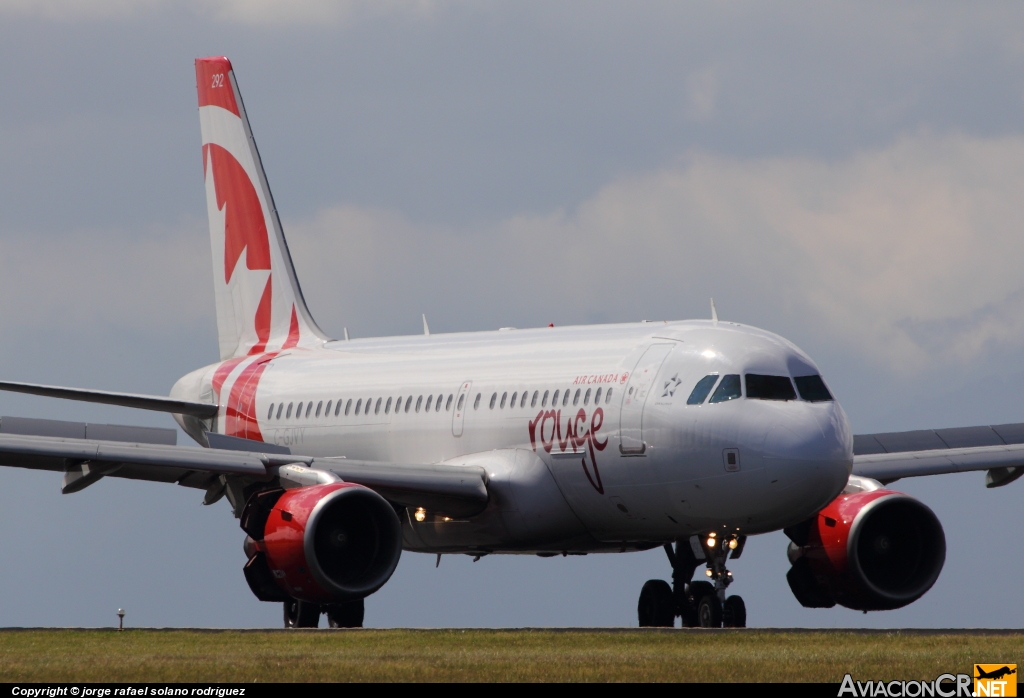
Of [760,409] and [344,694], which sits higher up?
[760,409]

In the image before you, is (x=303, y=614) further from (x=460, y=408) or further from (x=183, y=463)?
(x=183, y=463)

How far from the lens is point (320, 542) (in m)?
27.6

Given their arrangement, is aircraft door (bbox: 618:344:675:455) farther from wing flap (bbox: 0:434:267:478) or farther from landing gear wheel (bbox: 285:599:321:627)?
landing gear wheel (bbox: 285:599:321:627)

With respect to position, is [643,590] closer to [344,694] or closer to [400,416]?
[400,416]

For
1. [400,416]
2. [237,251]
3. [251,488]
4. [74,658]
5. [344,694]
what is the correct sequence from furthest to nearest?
[237,251]
[400,416]
[251,488]
[74,658]
[344,694]

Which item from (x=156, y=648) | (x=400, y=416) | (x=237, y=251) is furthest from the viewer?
(x=237, y=251)

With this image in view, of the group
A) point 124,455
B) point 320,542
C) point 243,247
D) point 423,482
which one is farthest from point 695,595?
point 243,247

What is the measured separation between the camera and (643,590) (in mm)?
29969

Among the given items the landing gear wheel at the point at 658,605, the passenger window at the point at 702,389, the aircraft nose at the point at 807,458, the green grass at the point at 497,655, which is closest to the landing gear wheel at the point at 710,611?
the landing gear wheel at the point at 658,605

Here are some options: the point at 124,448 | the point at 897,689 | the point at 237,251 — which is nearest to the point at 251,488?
the point at 124,448

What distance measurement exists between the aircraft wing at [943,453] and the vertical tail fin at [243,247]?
44.2ft

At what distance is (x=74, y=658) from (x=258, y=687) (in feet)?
15.2

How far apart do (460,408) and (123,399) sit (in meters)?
7.87

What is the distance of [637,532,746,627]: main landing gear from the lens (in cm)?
2733
